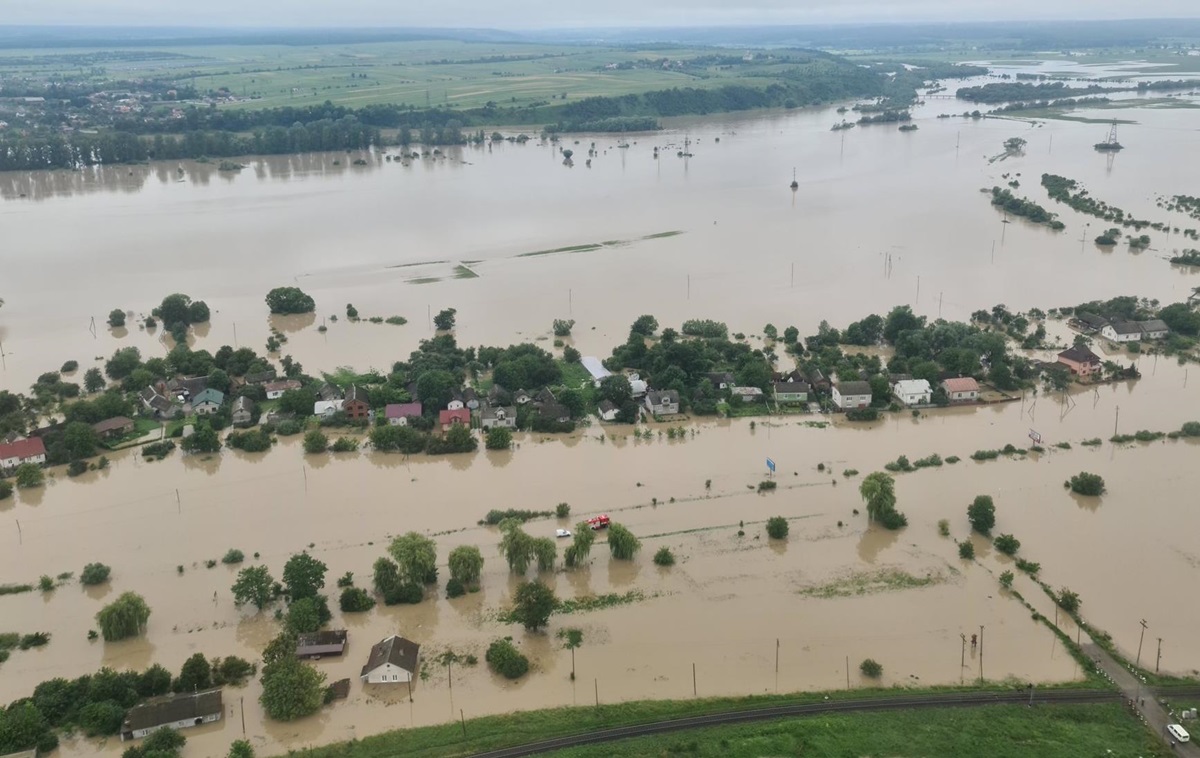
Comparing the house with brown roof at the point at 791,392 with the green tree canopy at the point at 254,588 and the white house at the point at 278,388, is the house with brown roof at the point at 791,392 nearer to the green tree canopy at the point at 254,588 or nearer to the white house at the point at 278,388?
the white house at the point at 278,388

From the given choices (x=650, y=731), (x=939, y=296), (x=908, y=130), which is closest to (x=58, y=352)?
(x=650, y=731)

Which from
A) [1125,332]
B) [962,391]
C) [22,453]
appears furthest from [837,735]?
[1125,332]

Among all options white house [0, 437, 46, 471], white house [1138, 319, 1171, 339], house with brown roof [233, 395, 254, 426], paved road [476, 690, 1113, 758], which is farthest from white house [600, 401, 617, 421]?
white house [1138, 319, 1171, 339]

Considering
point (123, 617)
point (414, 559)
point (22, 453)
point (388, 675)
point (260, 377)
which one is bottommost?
point (388, 675)

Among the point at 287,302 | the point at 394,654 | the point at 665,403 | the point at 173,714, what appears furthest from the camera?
the point at 287,302

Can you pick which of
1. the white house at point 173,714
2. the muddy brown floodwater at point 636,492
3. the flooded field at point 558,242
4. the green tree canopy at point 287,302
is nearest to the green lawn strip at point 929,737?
the muddy brown floodwater at point 636,492

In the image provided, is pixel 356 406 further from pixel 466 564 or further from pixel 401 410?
pixel 466 564
